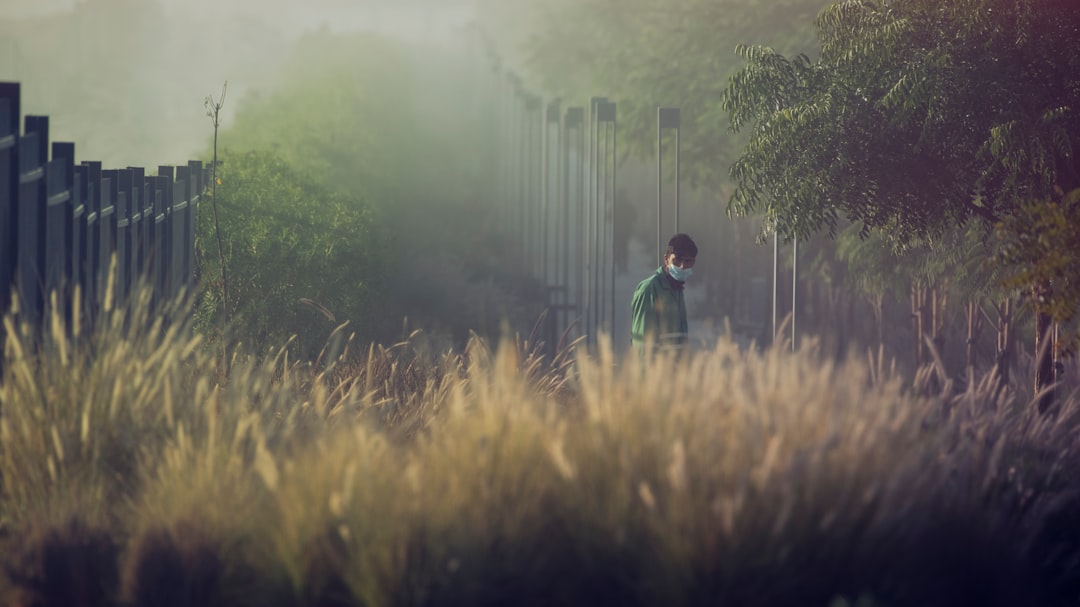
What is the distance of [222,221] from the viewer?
1883 cm

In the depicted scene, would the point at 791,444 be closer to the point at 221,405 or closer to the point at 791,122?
the point at 221,405

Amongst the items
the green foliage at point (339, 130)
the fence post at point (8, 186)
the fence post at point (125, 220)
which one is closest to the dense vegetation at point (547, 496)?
the fence post at point (8, 186)

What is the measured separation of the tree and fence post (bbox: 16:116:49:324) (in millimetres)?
6501

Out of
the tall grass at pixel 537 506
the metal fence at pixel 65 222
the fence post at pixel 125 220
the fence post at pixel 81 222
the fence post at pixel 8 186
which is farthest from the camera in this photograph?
the fence post at pixel 125 220

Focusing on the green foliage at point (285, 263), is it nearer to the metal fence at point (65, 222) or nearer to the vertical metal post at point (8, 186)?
the metal fence at point (65, 222)

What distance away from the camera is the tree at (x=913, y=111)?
→ 1303cm

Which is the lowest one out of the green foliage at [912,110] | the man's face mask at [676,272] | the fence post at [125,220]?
the man's face mask at [676,272]

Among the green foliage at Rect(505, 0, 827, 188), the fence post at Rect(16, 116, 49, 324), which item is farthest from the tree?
the green foliage at Rect(505, 0, 827, 188)

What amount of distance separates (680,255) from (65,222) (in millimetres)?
4194

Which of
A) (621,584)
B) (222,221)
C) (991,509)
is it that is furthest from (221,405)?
(222,221)

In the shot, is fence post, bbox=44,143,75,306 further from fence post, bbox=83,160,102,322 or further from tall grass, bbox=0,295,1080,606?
tall grass, bbox=0,295,1080,606

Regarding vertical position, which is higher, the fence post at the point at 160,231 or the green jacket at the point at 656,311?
the fence post at the point at 160,231

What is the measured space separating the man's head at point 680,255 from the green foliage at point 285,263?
256 inches

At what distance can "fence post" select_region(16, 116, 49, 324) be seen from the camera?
883cm
